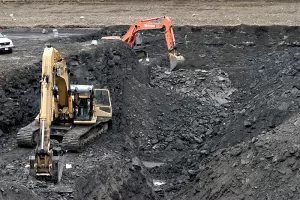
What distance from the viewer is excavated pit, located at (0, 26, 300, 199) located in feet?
52.2

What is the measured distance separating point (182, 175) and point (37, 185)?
18.0ft

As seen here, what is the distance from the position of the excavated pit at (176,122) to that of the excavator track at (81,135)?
264mm

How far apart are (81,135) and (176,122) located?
5610 mm

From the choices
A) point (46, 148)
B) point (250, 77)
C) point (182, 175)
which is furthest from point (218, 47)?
point (46, 148)

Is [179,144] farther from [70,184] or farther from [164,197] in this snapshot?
[70,184]

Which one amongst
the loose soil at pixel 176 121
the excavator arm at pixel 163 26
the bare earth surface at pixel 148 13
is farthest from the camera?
the bare earth surface at pixel 148 13

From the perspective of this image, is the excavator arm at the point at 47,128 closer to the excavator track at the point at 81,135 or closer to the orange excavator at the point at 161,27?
the excavator track at the point at 81,135

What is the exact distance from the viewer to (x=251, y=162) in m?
16.0

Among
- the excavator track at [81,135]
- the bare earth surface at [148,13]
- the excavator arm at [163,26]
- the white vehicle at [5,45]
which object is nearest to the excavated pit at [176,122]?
the excavator track at [81,135]

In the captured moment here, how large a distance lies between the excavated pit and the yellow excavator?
1.31 ft

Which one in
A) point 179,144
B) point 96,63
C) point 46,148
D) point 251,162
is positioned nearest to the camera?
point 46,148

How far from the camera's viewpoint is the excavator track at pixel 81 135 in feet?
58.5

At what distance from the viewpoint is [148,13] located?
4256cm

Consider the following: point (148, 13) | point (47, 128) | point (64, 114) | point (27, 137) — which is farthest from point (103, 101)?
point (148, 13)
